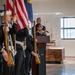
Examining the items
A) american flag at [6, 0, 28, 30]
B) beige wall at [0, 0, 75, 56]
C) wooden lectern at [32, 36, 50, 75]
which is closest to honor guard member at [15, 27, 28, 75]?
american flag at [6, 0, 28, 30]

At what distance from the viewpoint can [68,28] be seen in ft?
41.2

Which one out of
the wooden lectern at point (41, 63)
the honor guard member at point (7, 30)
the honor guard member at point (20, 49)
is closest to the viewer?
the honor guard member at point (7, 30)

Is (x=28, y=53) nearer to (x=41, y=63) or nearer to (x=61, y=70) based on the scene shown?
(x=41, y=63)

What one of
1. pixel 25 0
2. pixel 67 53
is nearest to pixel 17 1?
pixel 25 0

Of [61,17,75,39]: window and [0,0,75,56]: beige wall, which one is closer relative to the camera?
[0,0,75,56]: beige wall

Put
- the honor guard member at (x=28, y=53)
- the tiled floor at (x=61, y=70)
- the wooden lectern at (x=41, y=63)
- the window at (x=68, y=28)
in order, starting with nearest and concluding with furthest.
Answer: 1. the honor guard member at (x=28, y=53)
2. the wooden lectern at (x=41, y=63)
3. the tiled floor at (x=61, y=70)
4. the window at (x=68, y=28)

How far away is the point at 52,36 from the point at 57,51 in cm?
171

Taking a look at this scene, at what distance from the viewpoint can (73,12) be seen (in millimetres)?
12211

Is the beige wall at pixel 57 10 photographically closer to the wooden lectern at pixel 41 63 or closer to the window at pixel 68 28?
the window at pixel 68 28

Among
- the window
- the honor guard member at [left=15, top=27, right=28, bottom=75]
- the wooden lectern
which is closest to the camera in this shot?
the honor guard member at [left=15, top=27, right=28, bottom=75]

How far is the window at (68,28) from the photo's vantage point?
1250 cm

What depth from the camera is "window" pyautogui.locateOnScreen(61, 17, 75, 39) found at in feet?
41.0

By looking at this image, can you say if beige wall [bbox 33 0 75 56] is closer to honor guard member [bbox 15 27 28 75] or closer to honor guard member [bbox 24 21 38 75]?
honor guard member [bbox 24 21 38 75]

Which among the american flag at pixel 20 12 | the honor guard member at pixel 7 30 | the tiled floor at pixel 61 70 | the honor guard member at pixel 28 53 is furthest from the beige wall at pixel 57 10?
the honor guard member at pixel 7 30
